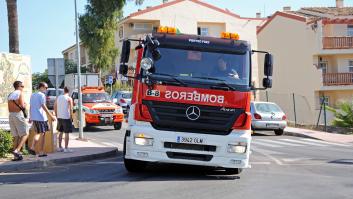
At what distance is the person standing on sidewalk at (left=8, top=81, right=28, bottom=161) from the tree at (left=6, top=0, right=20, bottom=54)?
5742 millimetres

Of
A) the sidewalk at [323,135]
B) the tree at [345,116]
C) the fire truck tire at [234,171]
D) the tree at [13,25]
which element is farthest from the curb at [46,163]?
the tree at [345,116]

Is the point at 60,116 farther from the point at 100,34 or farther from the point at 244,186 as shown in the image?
the point at 100,34

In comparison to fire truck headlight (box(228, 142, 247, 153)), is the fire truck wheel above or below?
below

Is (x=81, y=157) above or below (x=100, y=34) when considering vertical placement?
below

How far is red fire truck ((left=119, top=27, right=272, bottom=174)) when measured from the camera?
10680 millimetres

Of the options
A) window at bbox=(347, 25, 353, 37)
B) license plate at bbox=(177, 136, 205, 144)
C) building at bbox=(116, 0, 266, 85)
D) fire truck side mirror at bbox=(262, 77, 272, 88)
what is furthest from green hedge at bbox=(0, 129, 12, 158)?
building at bbox=(116, 0, 266, 85)

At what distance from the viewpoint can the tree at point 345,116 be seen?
2877cm

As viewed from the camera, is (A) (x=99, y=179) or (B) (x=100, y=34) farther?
(B) (x=100, y=34)

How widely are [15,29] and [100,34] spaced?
24.8m

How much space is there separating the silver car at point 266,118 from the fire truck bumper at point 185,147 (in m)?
14.2

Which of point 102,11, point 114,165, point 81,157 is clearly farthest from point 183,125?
point 102,11

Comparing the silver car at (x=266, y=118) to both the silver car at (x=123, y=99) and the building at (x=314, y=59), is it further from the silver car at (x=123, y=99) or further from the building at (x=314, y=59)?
the building at (x=314, y=59)

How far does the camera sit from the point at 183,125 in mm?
10742

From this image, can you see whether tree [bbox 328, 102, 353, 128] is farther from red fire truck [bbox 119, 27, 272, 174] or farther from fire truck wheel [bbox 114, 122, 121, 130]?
red fire truck [bbox 119, 27, 272, 174]
